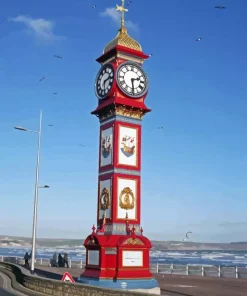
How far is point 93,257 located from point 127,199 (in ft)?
14.1

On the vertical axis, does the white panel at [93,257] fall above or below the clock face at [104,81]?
below

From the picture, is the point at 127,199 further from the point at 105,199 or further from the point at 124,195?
the point at 105,199

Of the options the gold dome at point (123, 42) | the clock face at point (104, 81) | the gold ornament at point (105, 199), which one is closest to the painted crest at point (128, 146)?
the gold ornament at point (105, 199)

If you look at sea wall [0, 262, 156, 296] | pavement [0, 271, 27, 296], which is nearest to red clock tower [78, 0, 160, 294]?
sea wall [0, 262, 156, 296]

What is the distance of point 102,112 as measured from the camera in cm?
3034

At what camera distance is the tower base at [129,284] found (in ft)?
85.9

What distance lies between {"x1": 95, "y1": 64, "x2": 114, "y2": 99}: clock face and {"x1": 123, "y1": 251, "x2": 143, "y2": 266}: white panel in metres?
10.9

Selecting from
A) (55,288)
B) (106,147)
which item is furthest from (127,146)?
(55,288)

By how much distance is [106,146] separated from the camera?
29.5 meters

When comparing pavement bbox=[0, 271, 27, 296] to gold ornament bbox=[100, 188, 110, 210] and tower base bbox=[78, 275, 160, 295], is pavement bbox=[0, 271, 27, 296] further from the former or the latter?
gold ornament bbox=[100, 188, 110, 210]

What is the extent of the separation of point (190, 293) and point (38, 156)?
48.7ft

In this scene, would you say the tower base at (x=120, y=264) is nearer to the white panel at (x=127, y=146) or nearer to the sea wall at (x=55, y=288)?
the sea wall at (x=55, y=288)

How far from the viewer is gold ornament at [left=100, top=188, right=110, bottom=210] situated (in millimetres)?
28375

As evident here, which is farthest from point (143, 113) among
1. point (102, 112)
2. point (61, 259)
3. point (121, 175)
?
point (61, 259)
